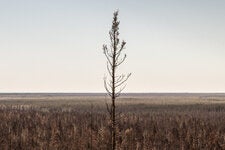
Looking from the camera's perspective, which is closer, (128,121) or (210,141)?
(210,141)

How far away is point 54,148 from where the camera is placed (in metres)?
16.5

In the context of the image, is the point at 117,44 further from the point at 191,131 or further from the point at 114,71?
the point at 191,131

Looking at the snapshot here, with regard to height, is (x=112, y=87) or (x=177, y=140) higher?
(x=112, y=87)

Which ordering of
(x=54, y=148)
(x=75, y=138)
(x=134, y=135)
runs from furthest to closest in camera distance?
(x=134, y=135) < (x=75, y=138) < (x=54, y=148)

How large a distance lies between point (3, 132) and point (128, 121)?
27.1 feet

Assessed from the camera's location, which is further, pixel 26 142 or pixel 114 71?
pixel 26 142

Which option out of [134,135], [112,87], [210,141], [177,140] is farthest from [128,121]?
[112,87]

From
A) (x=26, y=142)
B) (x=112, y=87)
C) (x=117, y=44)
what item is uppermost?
(x=117, y=44)

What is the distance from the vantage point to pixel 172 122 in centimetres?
2778

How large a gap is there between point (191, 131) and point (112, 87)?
12.4 metres

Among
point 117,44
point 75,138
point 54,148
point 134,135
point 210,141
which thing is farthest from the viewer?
point 134,135

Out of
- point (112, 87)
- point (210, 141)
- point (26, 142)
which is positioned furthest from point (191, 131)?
point (112, 87)

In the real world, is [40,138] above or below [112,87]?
below

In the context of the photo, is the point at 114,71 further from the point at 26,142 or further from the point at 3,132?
the point at 3,132
